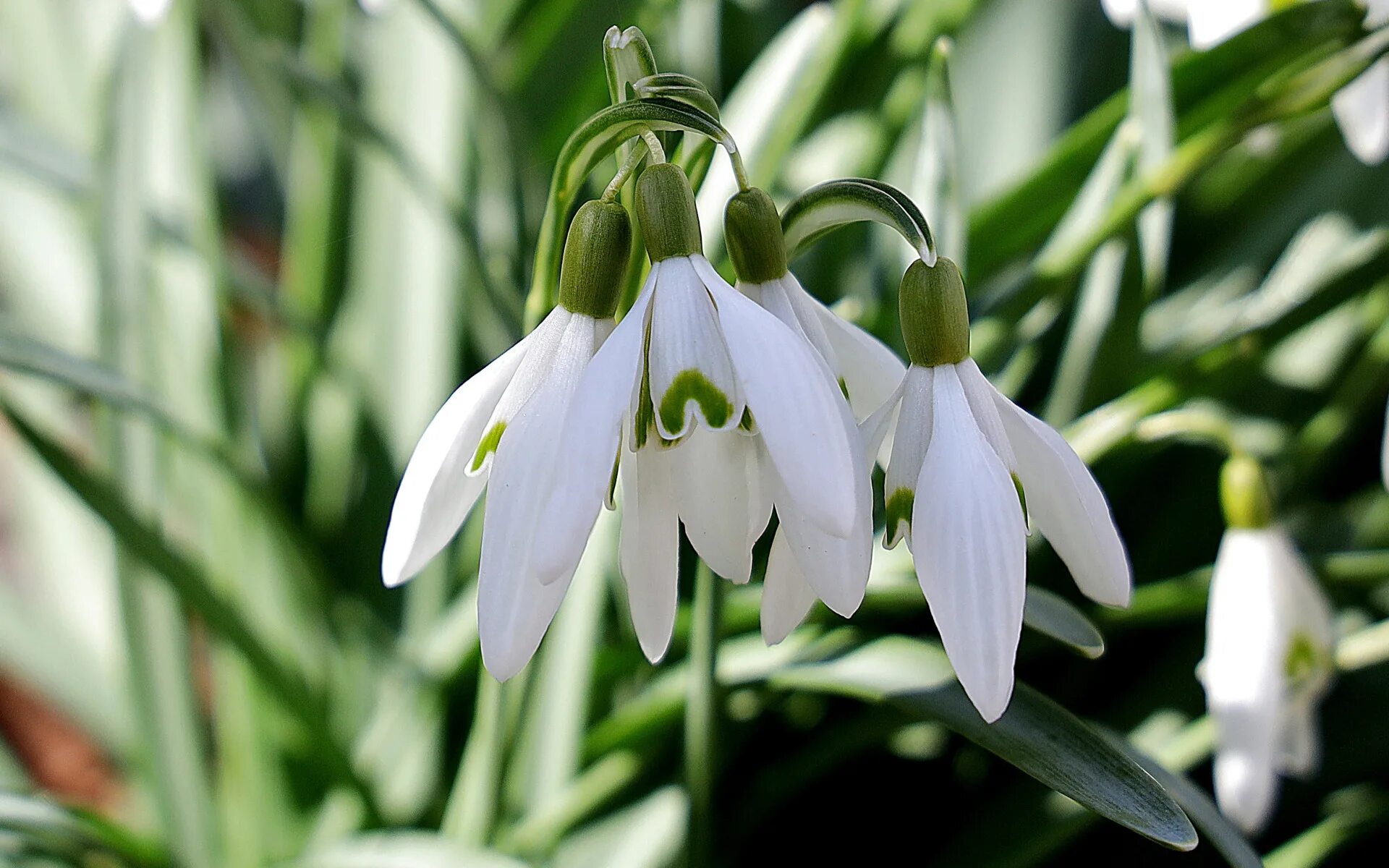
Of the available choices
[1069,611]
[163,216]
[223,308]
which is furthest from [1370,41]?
[163,216]

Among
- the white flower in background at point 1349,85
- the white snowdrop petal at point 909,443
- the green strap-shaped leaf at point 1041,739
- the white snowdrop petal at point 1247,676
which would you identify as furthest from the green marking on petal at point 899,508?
the white flower in background at point 1349,85

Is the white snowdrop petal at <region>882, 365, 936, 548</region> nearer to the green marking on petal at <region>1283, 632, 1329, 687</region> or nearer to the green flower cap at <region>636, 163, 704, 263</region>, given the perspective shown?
the green flower cap at <region>636, 163, 704, 263</region>

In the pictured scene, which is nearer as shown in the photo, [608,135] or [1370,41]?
[608,135]

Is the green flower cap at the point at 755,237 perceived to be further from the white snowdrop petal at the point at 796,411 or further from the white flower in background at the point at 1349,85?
the white flower in background at the point at 1349,85

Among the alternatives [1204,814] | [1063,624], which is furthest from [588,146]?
[1204,814]

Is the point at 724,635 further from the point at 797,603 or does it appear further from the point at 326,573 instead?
the point at 326,573

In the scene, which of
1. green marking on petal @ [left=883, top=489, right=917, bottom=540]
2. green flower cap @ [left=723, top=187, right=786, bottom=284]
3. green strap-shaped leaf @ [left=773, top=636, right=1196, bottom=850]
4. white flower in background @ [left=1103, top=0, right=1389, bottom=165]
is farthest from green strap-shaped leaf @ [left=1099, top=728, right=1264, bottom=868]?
white flower in background @ [left=1103, top=0, right=1389, bottom=165]
